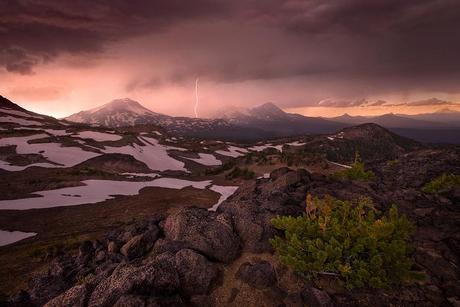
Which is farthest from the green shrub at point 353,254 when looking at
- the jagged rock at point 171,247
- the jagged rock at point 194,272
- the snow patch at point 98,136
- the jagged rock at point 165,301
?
the snow patch at point 98,136

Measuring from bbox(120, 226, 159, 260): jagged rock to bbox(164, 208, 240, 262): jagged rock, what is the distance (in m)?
0.93

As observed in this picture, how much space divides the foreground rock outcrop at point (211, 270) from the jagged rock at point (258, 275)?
44mm

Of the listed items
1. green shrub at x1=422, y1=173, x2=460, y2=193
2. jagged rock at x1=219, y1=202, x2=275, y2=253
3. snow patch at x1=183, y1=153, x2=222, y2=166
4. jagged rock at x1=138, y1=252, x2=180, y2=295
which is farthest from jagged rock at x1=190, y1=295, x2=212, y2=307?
snow patch at x1=183, y1=153, x2=222, y2=166

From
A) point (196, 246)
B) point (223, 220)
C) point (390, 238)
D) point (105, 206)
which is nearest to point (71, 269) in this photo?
point (196, 246)

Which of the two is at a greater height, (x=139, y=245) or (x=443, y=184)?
(x=139, y=245)

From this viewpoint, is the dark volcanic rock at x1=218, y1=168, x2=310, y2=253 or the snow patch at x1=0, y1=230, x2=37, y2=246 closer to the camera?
the dark volcanic rock at x1=218, y1=168, x2=310, y2=253

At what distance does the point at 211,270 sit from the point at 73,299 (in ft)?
18.7

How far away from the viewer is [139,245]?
18.3 meters

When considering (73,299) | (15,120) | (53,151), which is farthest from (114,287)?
(15,120)

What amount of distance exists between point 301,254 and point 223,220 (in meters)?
5.09

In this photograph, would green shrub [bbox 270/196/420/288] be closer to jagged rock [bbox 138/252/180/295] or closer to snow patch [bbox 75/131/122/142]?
Answer: jagged rock [bbox 138/252/180/295]

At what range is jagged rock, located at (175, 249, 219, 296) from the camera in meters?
13.8

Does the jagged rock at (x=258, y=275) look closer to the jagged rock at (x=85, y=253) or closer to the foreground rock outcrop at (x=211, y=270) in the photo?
the foreground rock outcrop at (x=211, y=270)

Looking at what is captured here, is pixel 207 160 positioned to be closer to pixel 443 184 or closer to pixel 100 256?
pixel 443 184
